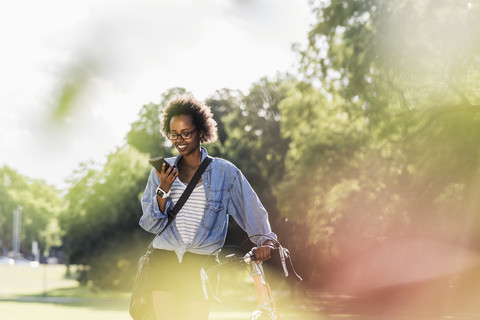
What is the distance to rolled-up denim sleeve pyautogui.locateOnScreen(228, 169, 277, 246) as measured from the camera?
4.06 meters

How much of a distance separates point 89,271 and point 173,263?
42449 millimetres

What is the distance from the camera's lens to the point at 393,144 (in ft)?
78.7

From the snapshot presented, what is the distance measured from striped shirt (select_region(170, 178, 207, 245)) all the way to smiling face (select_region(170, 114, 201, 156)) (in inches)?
8.6

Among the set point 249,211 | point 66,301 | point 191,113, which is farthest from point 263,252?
point 66,301

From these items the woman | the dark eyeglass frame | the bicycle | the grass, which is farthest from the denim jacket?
the grass

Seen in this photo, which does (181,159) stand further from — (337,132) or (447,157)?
(337,132)

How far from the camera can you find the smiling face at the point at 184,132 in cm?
429

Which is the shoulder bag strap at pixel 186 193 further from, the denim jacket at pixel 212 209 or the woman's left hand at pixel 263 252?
the woman's left hand at pixel 263 252

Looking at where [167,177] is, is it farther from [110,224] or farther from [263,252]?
[110,224]

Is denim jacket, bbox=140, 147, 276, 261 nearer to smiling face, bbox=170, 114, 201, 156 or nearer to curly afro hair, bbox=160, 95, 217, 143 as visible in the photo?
smiling face, bbox=170, 114, 201, 156

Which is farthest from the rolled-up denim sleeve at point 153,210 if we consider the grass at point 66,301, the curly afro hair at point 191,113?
the grass at point 66,301

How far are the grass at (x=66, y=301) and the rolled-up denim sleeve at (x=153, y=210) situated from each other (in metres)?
19.3

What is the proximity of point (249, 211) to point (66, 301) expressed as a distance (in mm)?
34106

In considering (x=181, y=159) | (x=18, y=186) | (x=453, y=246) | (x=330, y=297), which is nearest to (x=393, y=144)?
(x=453, y=246)
